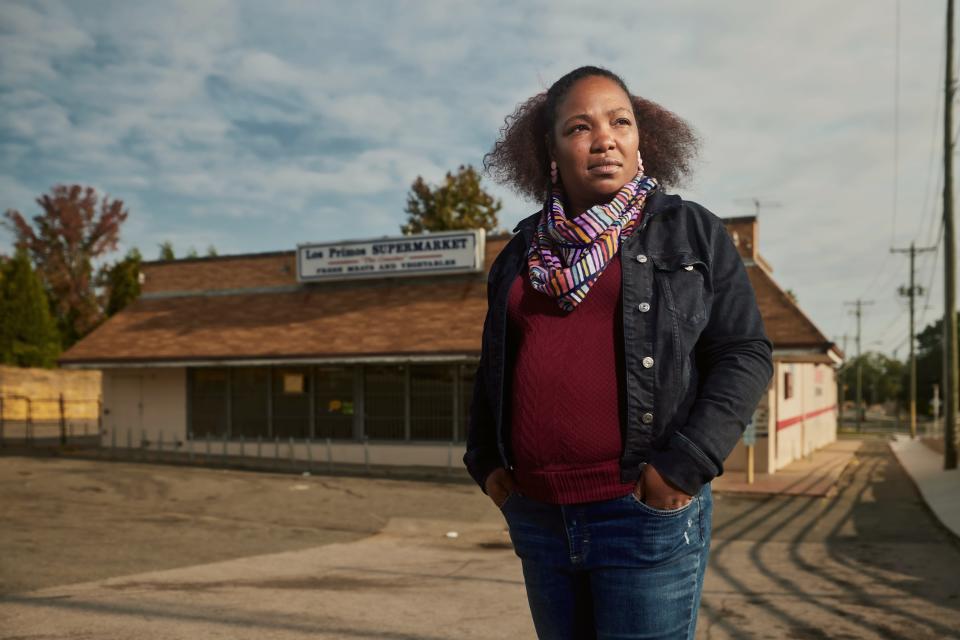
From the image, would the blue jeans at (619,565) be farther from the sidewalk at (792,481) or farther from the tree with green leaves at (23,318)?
the tree with green leaves at (23,318)

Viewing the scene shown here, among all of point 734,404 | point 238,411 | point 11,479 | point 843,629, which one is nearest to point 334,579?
point 843,629

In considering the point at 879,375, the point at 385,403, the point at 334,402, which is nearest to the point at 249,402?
the point at 334,402

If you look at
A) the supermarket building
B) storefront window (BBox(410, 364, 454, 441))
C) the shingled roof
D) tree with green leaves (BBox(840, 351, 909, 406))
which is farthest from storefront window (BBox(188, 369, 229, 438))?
tree with green leaves (BBox(840, 351, 909, 406))

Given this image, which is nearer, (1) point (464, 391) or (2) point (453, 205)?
(1) point (464, 391)

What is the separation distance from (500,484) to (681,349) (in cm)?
59

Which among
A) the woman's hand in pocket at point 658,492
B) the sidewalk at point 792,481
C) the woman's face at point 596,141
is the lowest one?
the sidewalk at point 792,481

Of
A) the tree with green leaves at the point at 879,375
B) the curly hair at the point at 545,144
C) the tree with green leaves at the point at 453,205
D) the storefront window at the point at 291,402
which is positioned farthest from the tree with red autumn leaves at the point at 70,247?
the tree with green leaves at the point at 879,375

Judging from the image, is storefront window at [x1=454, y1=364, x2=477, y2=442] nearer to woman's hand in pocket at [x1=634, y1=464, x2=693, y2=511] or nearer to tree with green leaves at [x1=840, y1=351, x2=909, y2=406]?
woman's hand in pocket at [x1=634, y1=464, x2=693, y2=511]

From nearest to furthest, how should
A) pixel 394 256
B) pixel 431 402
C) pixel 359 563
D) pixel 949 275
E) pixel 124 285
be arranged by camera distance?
1. pixel 359 563
2. pixel 949 275
3. pixel 431 402
4. pixel 394 256
5. pixel 124 285

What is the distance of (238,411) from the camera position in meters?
23.2

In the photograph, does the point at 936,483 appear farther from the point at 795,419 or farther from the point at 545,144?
the point at 545,144

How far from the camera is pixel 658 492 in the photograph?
6.10 ft

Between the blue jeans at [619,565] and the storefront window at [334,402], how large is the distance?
2046cm

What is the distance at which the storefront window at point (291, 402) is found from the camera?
22.6 meters
